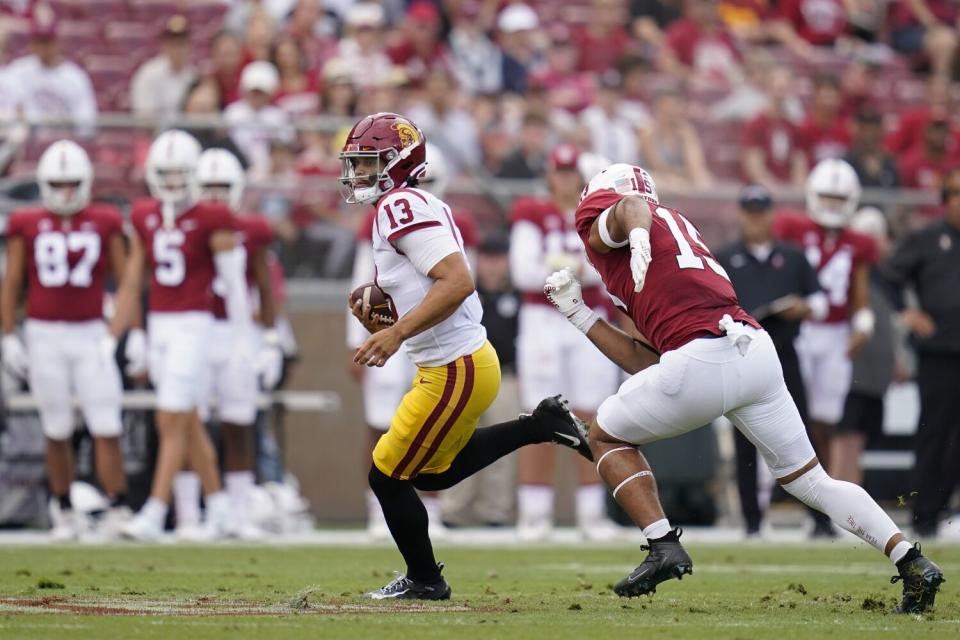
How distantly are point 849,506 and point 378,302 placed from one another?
→ 1.89m

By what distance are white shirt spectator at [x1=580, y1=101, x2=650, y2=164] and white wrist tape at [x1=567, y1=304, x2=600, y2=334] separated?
7557 millimetres

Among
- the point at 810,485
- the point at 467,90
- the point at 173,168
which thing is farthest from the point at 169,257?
the point at 467,90

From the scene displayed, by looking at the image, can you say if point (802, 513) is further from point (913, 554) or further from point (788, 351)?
point (913, 554)

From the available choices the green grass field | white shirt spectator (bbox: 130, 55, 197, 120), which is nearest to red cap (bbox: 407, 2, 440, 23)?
white shirt spectator (bbox: 130, 55, 197, 120)

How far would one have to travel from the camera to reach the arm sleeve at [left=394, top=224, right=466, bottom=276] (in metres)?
6.06

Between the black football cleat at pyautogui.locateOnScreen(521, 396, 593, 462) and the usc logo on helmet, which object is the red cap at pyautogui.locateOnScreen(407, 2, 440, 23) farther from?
the black football cleat at pyautogui.locateOnScreen(521, 396, 593, 462)

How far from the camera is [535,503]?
10.4 metres

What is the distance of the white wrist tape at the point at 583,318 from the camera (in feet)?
20.6

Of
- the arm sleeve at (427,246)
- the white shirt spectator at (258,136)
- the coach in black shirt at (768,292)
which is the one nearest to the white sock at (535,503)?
the coach in black shirt at (768,292)

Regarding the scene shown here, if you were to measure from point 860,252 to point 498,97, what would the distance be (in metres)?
4.44

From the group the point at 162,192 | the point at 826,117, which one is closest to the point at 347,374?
the point at 162,192

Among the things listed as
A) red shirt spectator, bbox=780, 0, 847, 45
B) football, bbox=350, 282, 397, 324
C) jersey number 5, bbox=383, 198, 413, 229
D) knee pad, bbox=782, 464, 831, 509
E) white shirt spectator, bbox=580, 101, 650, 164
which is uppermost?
red shirt spectator, bbox=780, 0, 847, 45

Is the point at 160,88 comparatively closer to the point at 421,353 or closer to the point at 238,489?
the point at 238,489

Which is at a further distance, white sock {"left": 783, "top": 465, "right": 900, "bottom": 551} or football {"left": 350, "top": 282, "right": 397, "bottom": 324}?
football {"left": 350, "top": 282, "right": 397, "bottom": 324}
